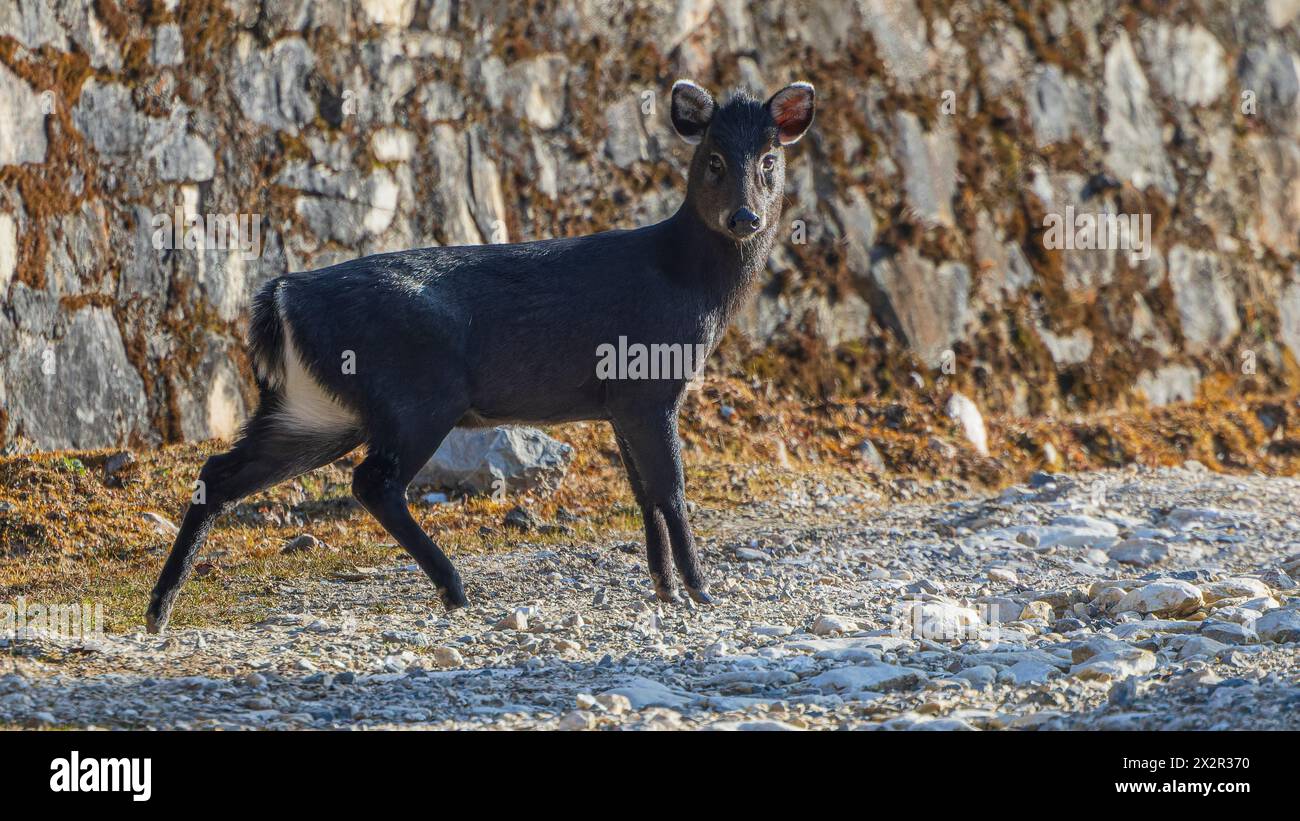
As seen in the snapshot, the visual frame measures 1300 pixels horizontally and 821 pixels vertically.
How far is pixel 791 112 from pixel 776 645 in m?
3.32

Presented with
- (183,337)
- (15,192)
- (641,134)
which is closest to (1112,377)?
(641,134)

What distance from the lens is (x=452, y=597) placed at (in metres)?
7.91

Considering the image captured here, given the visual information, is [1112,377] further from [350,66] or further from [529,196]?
[350,66]

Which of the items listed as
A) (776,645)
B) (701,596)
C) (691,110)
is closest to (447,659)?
(776,645)

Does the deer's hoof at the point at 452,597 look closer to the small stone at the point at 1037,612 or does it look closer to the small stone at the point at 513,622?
the small stone at the point at 513,622

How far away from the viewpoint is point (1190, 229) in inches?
703

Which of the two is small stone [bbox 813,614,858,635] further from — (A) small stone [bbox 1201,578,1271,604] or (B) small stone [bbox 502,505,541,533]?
(B) small stone [bbox 502,505,541,533]

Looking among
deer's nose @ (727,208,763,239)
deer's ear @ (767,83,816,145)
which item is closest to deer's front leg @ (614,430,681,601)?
deer's nose @ (727,208,763,239)

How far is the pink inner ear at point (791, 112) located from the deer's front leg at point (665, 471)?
1.83 metres

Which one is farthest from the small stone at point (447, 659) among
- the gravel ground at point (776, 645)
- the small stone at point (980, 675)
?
the small stone at point (980, 675)

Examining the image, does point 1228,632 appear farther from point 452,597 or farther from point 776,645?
point 452,597

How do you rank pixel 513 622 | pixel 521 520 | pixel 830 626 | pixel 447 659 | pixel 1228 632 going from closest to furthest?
pixel 447 659 → pixel 1228 632 → pixel 830 626 → pixel 513 622 → pixel 521 520

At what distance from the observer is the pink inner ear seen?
8.46 meters

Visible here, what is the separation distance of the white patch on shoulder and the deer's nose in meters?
2.37
